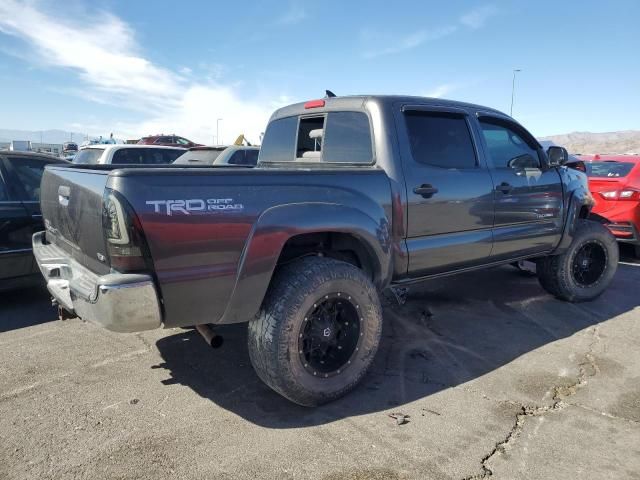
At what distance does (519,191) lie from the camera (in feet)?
14.1

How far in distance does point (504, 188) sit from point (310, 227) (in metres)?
2.13

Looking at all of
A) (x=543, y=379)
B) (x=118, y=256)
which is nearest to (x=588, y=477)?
(x=543, y=379)

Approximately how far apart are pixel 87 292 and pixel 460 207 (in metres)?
2.72

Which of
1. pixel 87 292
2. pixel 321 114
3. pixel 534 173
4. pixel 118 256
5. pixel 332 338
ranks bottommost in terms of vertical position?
pixel 332 338

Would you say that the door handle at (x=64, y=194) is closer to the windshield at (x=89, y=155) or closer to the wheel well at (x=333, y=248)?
the wheel well at (x=333, y=248)

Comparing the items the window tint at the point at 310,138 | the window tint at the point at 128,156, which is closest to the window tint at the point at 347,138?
the window tint at the point at 310,138

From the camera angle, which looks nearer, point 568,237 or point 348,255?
point 348,255

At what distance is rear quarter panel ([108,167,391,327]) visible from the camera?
237 cm

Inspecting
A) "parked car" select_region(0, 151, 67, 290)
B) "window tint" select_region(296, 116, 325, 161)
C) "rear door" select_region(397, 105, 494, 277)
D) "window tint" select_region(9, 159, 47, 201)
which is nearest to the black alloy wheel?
"rear door" select_region(397, 105, 494, 277)

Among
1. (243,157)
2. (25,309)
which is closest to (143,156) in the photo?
(243,157)

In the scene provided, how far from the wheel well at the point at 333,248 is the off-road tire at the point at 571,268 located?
2727mm

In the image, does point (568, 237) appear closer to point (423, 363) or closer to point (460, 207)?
point (460, 207)

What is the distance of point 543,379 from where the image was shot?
340 centimetres

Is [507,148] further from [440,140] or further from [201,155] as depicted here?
[201,155]
